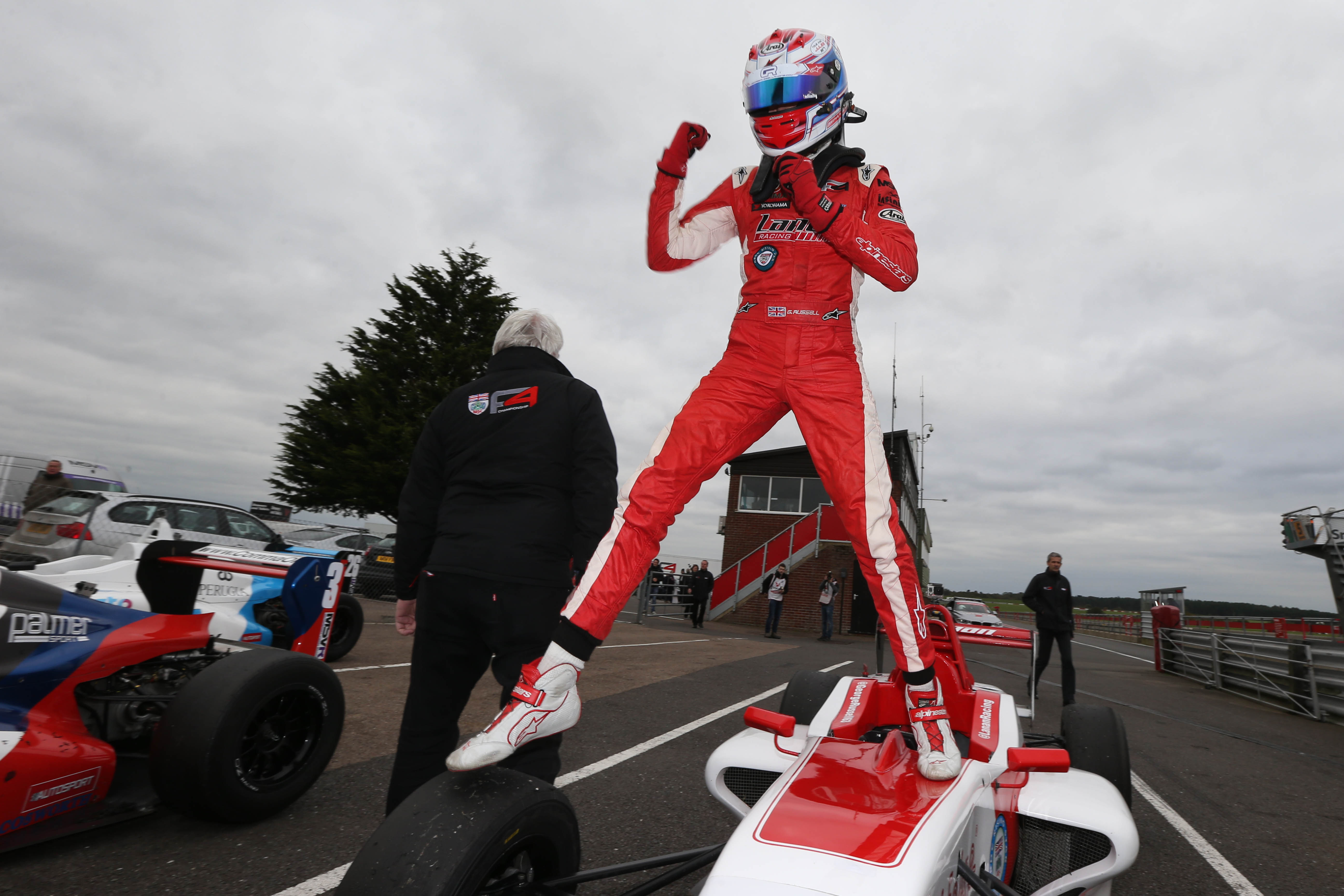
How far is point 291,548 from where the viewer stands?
10.2 meters

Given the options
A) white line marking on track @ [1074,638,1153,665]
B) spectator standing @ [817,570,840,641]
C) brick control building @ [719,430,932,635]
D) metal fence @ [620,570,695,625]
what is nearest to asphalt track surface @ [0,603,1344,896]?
spectator standing @ [817,570,840,641]

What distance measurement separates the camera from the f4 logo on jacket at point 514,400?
2.12 meters

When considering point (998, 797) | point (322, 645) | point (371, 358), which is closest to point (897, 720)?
point (998, 797)

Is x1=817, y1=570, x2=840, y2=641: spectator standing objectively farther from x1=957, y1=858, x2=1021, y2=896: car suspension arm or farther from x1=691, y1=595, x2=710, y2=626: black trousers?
x1=957, y1=858, x2=1021, y2=896: car suspension arm

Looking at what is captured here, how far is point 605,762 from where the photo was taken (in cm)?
419

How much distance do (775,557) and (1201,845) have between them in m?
20.0

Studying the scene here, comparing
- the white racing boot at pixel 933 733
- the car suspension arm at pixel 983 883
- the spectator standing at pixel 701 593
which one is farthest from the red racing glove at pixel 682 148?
the spectator standing at pixel 701 593

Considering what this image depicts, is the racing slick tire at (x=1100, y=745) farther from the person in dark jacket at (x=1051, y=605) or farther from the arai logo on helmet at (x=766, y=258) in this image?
the person in dark jacket at (x=1051, y=605)

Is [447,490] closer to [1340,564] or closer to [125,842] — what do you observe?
[125,842]

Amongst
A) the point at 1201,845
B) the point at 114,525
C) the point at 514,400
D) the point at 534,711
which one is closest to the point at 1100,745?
the point at 1201,845

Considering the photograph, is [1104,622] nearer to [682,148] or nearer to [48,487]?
[48,487]

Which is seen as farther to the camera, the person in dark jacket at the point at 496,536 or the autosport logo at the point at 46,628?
the autosport logo at the point at 46,628

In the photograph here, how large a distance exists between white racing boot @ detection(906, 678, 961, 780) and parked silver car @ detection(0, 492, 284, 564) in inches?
298

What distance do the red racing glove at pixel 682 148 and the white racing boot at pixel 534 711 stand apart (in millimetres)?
1577
